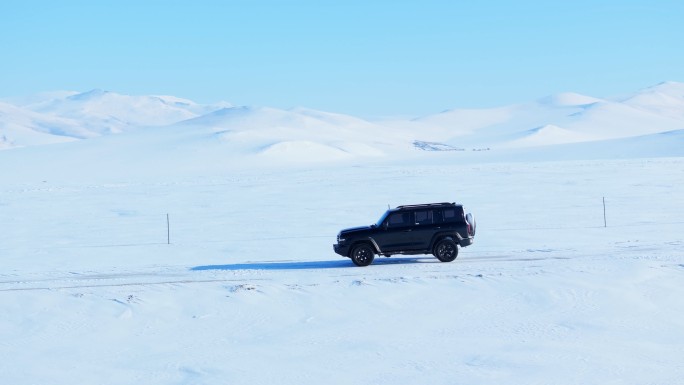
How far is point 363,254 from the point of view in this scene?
2217cm

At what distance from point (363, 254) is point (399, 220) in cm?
117

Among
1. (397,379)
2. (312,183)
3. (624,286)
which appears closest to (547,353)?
(397,379)

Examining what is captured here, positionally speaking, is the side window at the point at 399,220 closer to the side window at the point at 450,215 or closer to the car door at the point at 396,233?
the car door at the point at 396,233

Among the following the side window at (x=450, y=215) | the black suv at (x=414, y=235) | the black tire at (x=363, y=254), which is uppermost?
the side window at (x=450, y=215)

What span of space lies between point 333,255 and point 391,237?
12.8ft

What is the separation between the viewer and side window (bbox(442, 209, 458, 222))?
22047 mm

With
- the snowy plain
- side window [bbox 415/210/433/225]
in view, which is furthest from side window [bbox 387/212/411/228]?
the snowy plain

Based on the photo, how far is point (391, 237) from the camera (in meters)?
22.1

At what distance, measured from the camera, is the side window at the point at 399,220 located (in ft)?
72.8

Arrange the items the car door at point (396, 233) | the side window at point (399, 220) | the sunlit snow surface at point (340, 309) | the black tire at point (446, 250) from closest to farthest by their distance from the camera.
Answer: the sunlit snow surface at point (340, 309) < the black tire at point (446, 250) < the car door at point (396, 233) < the side window at point (399, 220)

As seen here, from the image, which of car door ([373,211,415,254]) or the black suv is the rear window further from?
car door ([373,211,415,254])

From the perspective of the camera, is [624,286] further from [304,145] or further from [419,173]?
[304,145]

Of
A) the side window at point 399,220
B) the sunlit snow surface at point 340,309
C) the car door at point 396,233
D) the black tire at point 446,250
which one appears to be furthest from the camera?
the side window at point 399,220

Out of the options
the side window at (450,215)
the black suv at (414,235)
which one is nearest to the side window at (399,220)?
the black suv at (414,235)
